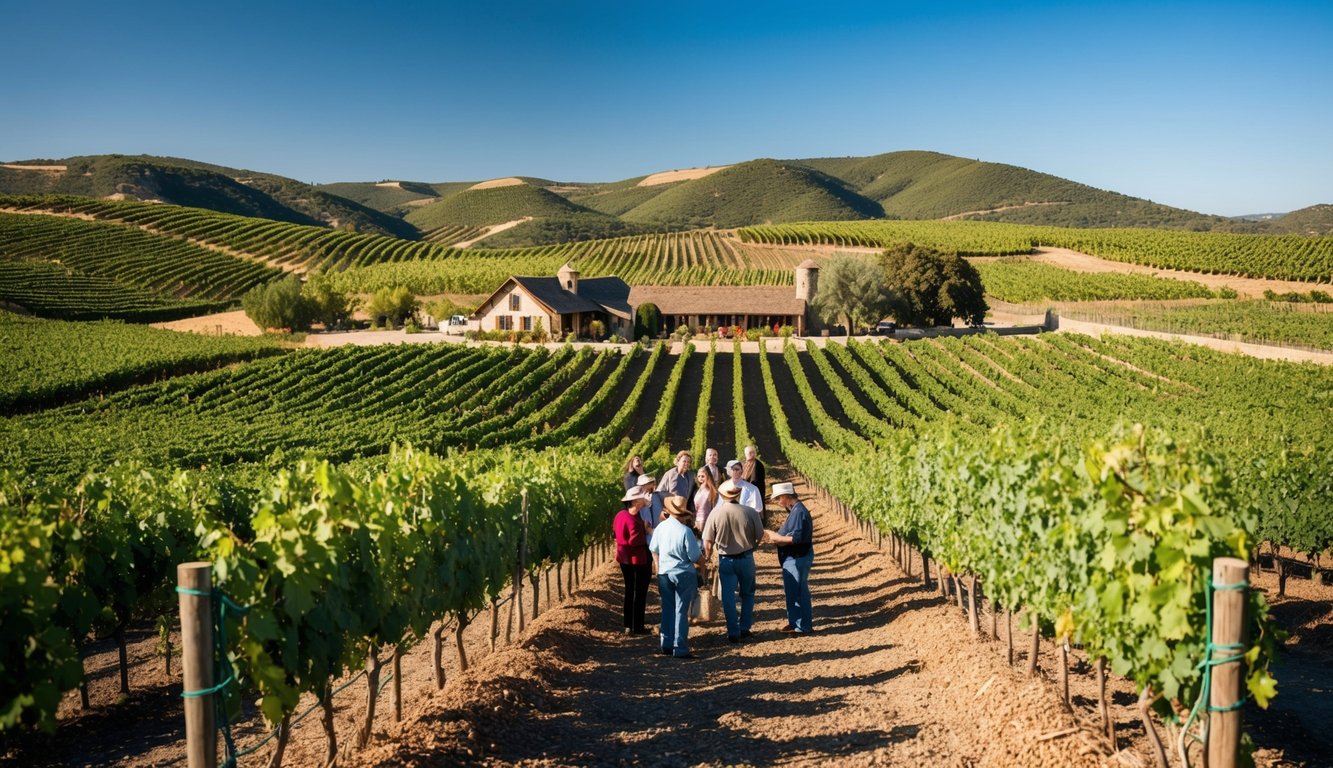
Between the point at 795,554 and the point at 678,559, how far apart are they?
164cm

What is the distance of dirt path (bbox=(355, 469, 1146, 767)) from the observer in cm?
637

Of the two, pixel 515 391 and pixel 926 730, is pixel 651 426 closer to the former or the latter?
pixel 515 391

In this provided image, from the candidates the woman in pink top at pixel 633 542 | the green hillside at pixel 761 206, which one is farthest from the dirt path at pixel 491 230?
the woman in pink top at pixel 633 542

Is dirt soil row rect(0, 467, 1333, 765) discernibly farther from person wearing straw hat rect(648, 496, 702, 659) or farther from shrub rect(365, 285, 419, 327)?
shrub rect(365, 285, 419, 327)

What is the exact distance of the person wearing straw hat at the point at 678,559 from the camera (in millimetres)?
9430

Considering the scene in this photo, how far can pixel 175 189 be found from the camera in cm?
14288

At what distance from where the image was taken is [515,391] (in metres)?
47.6

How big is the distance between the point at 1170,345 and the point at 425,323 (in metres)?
52.1

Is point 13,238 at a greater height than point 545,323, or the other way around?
point 13,238

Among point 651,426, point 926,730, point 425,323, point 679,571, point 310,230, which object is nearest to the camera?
point 926,730

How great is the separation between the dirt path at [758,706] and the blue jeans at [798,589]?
224 mm

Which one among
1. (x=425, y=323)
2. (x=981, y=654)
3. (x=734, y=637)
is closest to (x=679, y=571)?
(x=734, y=637)

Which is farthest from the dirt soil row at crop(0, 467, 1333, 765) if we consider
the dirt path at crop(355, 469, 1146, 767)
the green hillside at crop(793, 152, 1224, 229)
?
the green hillside at crop(793, 152, 1224, 229)

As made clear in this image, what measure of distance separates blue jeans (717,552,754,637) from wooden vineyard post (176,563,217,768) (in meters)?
6.23
